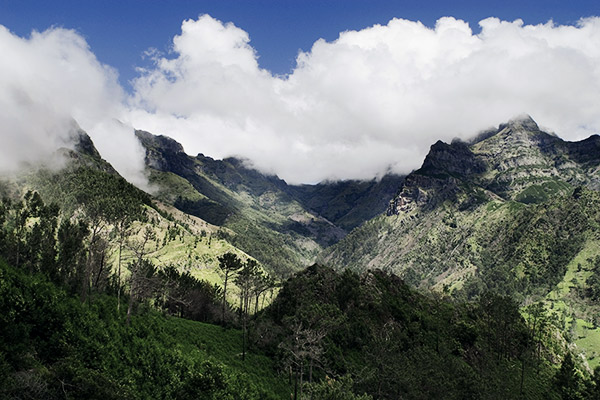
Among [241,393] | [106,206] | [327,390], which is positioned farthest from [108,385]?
[106,206]

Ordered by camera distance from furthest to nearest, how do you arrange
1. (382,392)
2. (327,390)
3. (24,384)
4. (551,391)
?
(551,391), (382,392), (327,390), (24,384)

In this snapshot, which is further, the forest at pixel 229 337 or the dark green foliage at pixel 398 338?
the dark green foliage at pixel 398 338

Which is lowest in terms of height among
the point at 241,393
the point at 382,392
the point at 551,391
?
the point at 551,391

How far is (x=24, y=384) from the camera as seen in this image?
2341cm

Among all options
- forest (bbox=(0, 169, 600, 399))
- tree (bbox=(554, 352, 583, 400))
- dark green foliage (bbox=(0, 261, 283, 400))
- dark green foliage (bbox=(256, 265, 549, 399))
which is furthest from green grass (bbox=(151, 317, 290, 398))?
tree (bbox=(554, 352, 583, 400))

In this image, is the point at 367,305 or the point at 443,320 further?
the point at 443,320

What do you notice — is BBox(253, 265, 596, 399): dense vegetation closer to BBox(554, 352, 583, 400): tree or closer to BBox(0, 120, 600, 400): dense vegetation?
BBox(0, 120, 600, 400): dense vegetation

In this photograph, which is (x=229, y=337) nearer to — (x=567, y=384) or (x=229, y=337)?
(x=229, y=337)

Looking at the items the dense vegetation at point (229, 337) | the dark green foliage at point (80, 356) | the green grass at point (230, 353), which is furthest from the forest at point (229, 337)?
the green grass at point (230, 353)

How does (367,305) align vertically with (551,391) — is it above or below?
above

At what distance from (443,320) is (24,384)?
128m

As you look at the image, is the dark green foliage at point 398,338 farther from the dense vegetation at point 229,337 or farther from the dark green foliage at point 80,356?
the dark green foliage at point 80,356

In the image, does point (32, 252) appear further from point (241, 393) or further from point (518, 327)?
point (518, 327)

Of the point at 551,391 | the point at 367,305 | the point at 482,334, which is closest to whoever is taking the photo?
the point at 551,391
